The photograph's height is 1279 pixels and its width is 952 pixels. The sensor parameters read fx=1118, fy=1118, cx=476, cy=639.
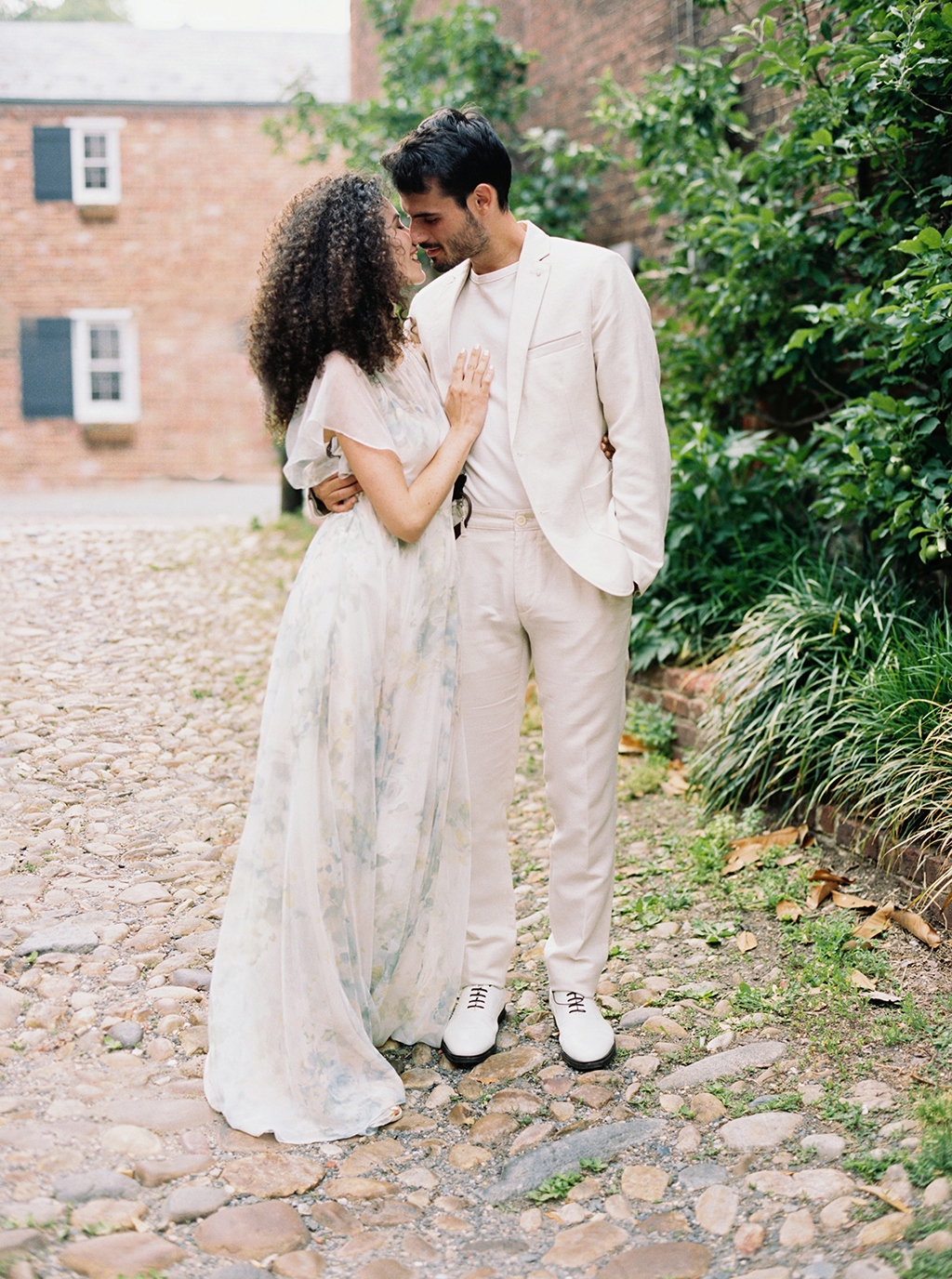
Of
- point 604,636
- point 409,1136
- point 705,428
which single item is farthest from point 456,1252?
point 705,428

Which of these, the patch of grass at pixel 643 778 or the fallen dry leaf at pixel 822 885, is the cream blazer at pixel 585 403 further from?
the patch of grass at pixel 643 778

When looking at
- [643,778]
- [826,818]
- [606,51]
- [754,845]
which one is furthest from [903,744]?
[606,51]

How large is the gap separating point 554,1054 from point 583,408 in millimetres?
1582

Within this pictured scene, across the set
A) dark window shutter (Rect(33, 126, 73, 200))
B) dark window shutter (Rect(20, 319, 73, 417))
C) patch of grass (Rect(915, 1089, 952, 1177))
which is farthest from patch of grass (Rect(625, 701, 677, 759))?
dark window shutter (Rect(33, 126, 73, 200))

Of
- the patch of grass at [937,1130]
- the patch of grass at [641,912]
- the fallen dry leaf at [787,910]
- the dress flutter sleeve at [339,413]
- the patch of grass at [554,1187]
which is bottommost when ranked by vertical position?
the patch of grass at [641,912]

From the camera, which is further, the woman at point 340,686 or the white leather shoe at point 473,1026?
the white leather shoe at point 473,1026

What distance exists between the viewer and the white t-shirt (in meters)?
2.64

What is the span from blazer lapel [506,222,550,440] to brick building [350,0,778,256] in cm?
346

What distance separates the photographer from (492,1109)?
8.38ft

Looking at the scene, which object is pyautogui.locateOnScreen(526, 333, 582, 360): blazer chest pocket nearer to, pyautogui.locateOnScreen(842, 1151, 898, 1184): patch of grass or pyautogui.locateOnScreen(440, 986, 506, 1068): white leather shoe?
pyautogui.locateOnScreen(440, 986, 506, 1068): white leather shoe

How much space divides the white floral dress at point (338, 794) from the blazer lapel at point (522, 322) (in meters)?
0.18

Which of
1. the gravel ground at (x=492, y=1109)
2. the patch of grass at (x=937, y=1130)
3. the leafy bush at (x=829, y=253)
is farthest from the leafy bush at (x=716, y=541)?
the patch of grass at (x=937, y=1130)

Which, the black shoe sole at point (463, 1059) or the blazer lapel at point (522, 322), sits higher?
the blazer lapel at point (522, 322)

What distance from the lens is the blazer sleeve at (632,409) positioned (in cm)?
254
